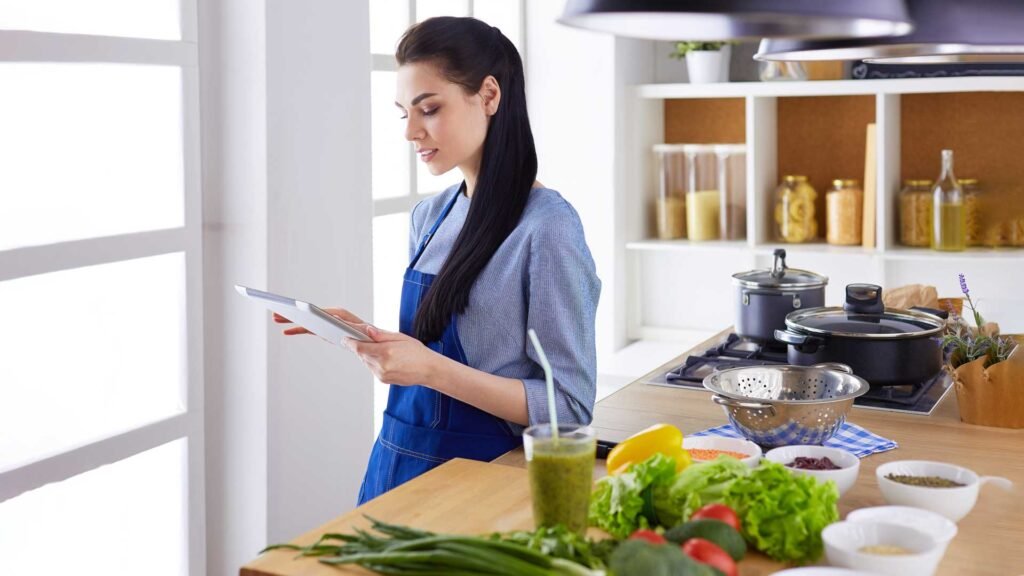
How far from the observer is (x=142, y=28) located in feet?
8.39

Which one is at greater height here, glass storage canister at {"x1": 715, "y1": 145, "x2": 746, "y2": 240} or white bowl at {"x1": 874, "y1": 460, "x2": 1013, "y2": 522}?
glass storage canister at {"x1": 715, "y1": 145, "x2": 746, "y2": 240}

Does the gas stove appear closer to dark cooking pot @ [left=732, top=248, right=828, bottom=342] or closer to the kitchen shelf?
dark cooking pot @ [left=732, top=248, right=828, bottom=342]

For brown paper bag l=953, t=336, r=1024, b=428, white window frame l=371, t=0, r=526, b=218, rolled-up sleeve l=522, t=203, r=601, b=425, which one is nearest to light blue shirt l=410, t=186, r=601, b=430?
rolled-up sleeve l=522, t=203, r=601, b=425

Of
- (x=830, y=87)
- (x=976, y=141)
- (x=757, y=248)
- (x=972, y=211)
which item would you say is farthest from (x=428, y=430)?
(x=976, y=141)

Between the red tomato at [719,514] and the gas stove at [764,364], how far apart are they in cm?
98

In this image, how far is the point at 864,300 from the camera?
96.4 inches

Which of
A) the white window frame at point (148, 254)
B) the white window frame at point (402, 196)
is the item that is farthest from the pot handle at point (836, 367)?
the white window frame at point (402, 196)

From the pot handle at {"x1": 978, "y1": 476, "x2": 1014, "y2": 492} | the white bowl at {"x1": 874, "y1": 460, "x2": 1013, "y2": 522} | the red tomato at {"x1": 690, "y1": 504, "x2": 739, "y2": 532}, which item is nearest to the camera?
the red tomato at {"x1": 690, "y1": 504, "x2": 739, "y2": 532}

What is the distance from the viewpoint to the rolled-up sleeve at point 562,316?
2.08 m

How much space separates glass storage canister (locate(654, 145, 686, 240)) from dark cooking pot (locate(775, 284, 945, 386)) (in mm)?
1982

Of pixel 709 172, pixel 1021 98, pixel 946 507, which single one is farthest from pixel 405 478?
pixel 1021 98

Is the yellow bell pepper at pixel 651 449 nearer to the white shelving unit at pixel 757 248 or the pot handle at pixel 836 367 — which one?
the pot handle at pixel 836 367

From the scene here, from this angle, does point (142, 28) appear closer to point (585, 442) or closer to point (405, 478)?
point (405, 478)

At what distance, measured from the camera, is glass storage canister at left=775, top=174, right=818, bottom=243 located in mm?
4160
